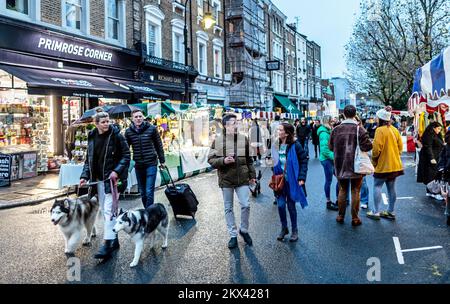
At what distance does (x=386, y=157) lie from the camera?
22.5 ft

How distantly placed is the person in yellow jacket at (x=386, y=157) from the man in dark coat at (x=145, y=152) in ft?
12.1

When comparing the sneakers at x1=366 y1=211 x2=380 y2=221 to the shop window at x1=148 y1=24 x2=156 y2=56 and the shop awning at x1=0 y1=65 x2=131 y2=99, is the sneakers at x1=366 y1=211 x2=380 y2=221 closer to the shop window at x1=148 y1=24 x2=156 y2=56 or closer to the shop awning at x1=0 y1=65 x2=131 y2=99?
the shop awning at x1=0 y1=65 x2=131 y2=99

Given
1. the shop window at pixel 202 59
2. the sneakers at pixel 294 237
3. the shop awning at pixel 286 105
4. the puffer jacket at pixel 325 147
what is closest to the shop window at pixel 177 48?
the shop window at pixel 202 59

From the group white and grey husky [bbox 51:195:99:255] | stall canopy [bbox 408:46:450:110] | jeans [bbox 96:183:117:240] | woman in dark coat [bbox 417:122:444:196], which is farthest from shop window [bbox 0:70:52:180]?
woman in dark coat [bbox 417:122:444:196]

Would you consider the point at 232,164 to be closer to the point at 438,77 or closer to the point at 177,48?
the point at 438,77

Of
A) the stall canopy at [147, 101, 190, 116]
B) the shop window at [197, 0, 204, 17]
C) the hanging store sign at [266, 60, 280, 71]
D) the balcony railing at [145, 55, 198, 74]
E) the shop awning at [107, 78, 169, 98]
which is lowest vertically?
the stall canopy at [147, 101, 190, 116]

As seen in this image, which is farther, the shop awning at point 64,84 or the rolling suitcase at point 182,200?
the shop awning at point 64,84

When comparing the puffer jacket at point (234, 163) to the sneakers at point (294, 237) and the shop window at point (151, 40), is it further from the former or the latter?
the shop window at point (151, 40)

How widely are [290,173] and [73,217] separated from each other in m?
2.98

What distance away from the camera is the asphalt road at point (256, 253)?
437 centimetres

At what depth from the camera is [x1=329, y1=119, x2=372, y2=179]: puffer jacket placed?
632 cm

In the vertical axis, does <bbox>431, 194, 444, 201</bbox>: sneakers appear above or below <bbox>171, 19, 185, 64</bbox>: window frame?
below

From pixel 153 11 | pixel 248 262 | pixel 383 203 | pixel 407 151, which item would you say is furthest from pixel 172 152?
pixel 407 151

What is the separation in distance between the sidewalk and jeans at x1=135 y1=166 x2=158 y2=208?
3.87 metres
